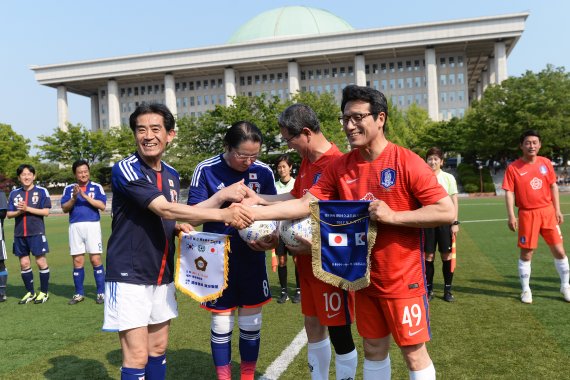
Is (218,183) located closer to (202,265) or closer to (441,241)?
(202,265)

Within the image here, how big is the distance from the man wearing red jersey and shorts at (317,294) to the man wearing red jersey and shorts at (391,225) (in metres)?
0.41

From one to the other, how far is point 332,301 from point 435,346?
2.33m

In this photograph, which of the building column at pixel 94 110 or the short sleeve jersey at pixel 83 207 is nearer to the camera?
the short sleeve jersey at pixel 83 207

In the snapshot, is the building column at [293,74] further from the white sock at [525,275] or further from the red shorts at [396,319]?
the red shorts at [396,319]

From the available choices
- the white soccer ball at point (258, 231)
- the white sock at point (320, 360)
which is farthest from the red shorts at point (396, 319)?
the white soccer ball at point (258, 231)

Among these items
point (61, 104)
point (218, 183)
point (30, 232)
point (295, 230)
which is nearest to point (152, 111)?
point (218, 183)

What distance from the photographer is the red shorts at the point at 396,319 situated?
295 cm

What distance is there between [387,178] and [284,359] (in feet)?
9.32

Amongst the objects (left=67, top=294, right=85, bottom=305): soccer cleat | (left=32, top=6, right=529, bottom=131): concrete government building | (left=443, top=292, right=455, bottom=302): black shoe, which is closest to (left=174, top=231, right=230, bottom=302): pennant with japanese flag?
(left=443, top=292, right=455, bottom=302): black shoe

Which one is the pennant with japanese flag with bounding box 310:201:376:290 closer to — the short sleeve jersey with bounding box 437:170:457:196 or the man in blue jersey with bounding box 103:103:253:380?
the man in blue jersey with bounding box 103:103:253:380

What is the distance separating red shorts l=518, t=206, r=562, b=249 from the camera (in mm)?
6922

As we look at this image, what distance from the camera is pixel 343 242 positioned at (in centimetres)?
315

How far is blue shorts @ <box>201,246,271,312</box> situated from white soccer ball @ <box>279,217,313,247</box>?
685 millimetres

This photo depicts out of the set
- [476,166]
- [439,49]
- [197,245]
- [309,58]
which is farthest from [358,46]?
[197,245]
